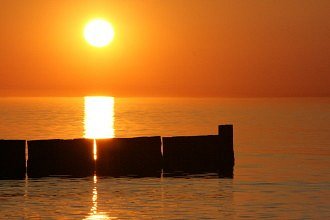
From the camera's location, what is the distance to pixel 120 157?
4388 centimetres

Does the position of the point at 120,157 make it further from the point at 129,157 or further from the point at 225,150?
the point at 225,150

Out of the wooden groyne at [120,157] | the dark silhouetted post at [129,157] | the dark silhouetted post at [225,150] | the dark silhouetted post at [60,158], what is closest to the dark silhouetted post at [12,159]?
the wooden groyne at [120,157]

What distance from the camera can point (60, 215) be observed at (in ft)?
113

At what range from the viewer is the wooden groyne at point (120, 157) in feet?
139

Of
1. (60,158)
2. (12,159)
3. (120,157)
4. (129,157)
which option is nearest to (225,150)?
(129,157)

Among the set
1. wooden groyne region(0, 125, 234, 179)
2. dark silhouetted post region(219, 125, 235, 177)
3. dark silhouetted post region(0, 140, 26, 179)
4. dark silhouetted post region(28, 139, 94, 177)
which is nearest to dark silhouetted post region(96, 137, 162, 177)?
wooden groyne region(0, 125, 234, 179)

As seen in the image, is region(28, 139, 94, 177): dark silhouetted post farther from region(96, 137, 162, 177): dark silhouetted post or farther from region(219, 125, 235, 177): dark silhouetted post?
region(219, 125, 235, 177): dark silhouetted post

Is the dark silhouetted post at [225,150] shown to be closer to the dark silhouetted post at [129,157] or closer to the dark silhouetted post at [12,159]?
the dark silhouetted post at [129,157]

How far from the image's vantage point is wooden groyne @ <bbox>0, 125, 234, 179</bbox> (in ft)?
139

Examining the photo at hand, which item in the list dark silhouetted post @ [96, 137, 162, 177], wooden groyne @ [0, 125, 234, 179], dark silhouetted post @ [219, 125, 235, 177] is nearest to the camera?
wooden groyne @ [0, 125, 234, 179]

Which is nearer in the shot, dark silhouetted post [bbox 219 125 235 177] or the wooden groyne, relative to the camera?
the wooden groyne

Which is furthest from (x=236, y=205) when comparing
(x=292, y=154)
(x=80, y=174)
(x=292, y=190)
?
(x=292, y=154)

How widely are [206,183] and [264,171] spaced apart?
9.30 meters

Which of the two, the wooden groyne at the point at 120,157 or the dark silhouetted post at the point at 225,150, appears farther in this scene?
the dark silhouetted post at the point at 225,150
